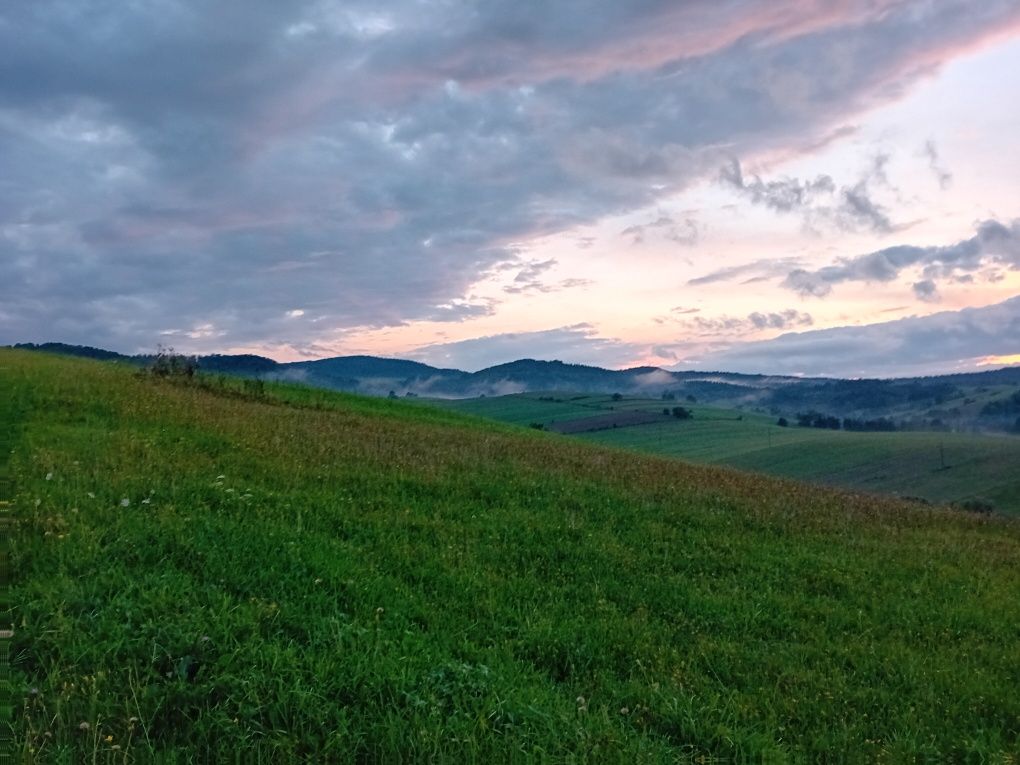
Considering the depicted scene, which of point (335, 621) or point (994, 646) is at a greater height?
point (335, 621)

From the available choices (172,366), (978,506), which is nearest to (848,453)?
(978,506)

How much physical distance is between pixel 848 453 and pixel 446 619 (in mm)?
74103

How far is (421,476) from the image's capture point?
14203 millimetres

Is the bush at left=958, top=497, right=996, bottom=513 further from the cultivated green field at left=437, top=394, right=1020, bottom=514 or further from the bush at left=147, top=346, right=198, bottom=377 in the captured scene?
the bush at left=147, top=346, right=198, bottom=377

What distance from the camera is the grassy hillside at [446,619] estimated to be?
5.65 meters

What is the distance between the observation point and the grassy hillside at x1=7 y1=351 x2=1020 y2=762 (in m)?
5.65

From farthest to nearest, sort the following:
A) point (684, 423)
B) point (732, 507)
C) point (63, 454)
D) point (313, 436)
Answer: point (684, 423)
point (313, 436)
point (732, 507)
point (63, 454)

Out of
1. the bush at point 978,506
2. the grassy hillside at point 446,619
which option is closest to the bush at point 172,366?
the grassy hillside at point 446,619

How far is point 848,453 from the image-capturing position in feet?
243

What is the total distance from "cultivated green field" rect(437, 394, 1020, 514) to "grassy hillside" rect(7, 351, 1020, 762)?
23619 mm

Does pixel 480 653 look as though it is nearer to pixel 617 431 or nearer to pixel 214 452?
pixel 214 452

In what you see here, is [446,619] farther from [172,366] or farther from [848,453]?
[848,453]

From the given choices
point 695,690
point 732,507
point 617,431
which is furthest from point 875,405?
point 695,690

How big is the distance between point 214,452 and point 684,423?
99.6 metres
